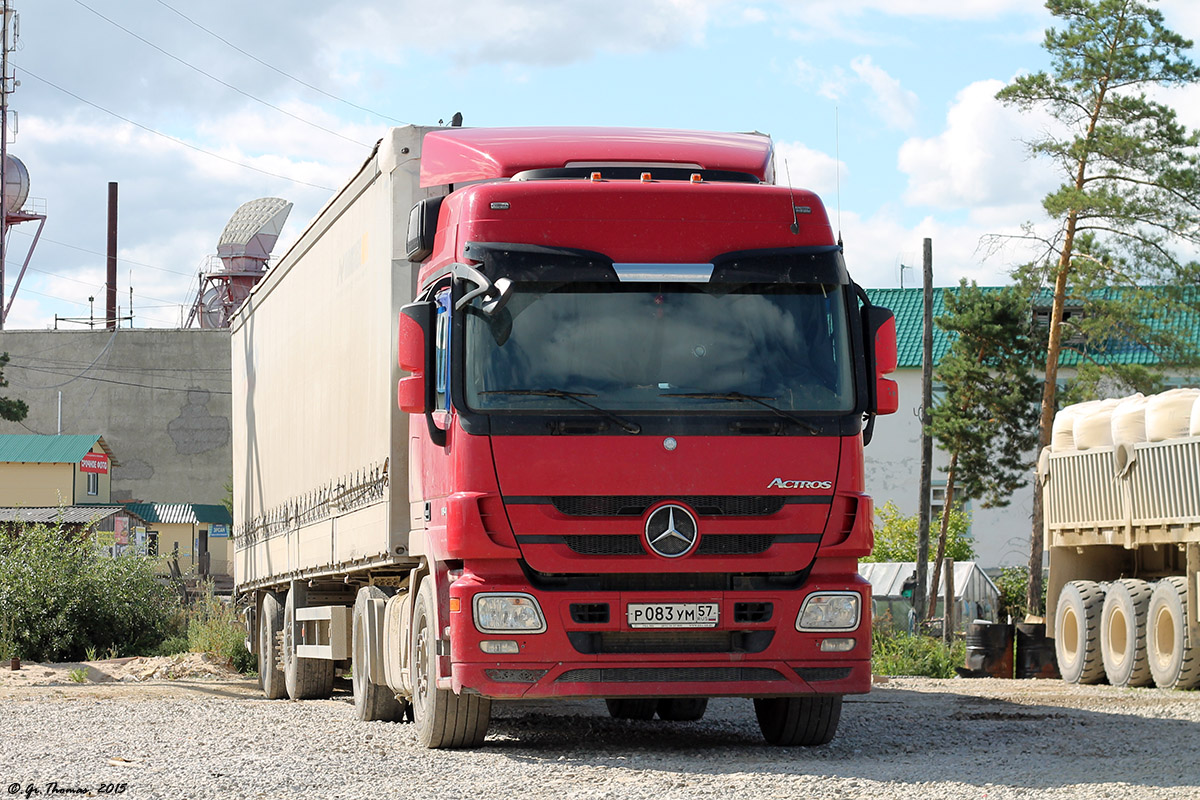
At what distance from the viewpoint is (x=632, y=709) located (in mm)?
12891

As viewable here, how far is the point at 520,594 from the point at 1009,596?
3306cm

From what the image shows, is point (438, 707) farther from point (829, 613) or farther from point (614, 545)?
point (829, 613)

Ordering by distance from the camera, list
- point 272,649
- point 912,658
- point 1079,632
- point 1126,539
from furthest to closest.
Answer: point 912,658 → point 1079,632 → point 1126,539 → point 272,649

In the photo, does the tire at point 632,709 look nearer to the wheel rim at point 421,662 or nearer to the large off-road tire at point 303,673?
the wheel rim at point 421,662

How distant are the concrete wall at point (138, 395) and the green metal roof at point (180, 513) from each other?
4.28 metres

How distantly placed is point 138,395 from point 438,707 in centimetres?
6282

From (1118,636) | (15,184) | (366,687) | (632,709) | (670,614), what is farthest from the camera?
(15,184)

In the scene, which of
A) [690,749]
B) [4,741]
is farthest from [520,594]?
[4,741]

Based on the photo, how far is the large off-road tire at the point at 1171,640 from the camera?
16.6 metres

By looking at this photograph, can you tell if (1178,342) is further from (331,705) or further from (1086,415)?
(331,705)

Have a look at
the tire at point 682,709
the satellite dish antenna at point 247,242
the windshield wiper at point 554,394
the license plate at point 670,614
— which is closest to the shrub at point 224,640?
the tire at point 682,709

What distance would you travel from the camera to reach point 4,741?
1084 cm

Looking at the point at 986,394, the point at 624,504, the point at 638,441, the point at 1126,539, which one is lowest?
the point at 1126,539

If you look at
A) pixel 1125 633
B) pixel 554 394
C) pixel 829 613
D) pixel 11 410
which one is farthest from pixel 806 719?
pixel 11 410
